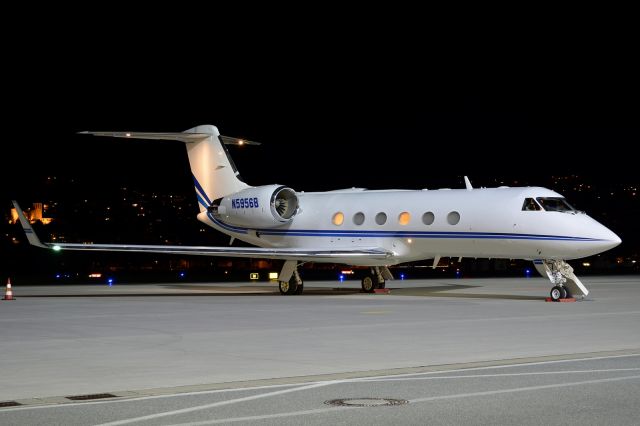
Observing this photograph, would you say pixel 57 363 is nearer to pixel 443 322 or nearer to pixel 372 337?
pixel 372 337

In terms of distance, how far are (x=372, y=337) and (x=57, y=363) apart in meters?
5.19

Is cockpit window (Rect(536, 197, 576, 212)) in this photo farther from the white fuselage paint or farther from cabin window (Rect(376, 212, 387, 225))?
cabin window (Rect(376, 212, 387, 225))

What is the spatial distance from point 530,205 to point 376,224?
5.55 metres

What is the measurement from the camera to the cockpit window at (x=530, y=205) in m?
26.7

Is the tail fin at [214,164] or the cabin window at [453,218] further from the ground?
the tail fin at [214,164]

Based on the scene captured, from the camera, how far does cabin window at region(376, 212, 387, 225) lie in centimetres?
3023

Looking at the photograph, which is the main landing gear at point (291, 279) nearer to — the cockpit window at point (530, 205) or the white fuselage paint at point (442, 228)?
the white fuselage paint at point (442, 228)

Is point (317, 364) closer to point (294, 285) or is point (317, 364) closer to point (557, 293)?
point (557, 293)

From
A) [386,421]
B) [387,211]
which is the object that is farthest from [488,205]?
[386,421]

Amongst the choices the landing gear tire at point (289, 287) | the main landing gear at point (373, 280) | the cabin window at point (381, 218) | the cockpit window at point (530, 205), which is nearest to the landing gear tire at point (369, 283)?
the main landing gear at point (373, 280)

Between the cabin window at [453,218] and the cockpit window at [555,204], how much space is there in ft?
8.04

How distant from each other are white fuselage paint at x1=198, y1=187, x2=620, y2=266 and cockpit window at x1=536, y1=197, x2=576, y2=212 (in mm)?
197

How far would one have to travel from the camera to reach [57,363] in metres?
11.7

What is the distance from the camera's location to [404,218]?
29.6 metres
